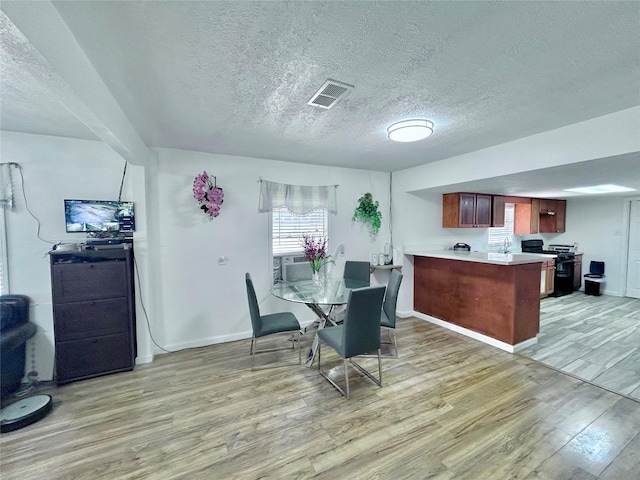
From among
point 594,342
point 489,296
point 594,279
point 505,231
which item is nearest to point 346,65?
point 489,296

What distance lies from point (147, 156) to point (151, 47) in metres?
1.89

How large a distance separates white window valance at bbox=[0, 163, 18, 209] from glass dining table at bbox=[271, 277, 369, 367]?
8.58ft

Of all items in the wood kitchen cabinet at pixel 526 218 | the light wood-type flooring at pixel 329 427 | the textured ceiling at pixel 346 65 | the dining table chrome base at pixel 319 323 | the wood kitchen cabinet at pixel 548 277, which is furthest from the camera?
the wood kitchen cabinet at pixel 526 218

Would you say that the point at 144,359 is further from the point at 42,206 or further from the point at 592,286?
the point at 592,286

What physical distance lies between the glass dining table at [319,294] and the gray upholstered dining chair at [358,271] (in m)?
0.14

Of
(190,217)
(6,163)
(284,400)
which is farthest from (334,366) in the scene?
(6,163)

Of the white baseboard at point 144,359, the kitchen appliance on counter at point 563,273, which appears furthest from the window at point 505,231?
the white baseboard at point 144,359

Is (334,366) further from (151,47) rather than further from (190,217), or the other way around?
(151,47)

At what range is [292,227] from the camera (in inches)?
155

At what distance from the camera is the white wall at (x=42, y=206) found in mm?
2615

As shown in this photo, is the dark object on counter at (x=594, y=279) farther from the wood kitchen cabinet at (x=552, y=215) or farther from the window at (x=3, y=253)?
the window at (x=3, y=253)

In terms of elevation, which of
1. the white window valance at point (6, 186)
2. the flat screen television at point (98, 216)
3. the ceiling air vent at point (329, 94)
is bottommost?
the flat screen television at point (98, 216)

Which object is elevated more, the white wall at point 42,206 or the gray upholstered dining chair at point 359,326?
the white wall at point 42,206

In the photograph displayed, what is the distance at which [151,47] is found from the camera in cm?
141
